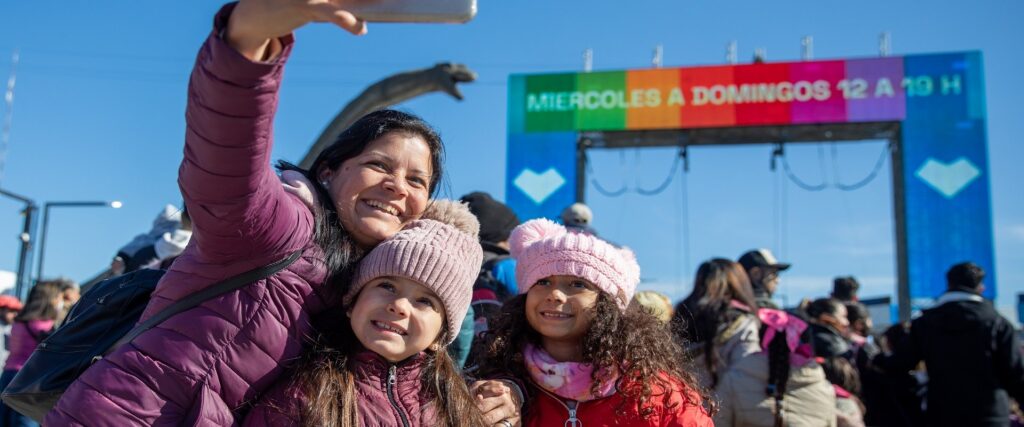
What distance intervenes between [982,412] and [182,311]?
5290 mm

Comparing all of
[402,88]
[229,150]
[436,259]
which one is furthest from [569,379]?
[402,88]

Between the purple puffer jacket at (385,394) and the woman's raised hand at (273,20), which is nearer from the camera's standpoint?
the woman's raised hand at (273,20)

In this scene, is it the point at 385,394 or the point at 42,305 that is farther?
the point at 42,305

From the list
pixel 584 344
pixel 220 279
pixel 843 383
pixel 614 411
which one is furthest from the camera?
pixel 843 383

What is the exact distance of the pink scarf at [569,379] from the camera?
2.39m

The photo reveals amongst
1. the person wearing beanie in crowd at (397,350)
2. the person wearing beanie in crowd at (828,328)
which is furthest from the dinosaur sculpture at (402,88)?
the person wearing beanie in crowd at (397,350)

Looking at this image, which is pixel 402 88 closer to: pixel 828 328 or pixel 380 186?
pixel 828 328

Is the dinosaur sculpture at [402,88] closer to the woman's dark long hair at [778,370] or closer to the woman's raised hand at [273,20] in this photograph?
the woman's dark long hair at [778,370]

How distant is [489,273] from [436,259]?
1.55 metres

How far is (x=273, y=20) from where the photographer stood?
1256mm

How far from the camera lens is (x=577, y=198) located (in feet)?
48.4

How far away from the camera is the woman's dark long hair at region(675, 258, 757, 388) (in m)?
4.12

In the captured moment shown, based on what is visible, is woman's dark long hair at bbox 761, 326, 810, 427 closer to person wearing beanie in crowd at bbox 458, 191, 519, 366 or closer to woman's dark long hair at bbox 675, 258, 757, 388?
woman's dark long hair at bbox 675, 258, 757, 388

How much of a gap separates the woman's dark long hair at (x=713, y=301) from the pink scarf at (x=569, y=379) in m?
1.66
